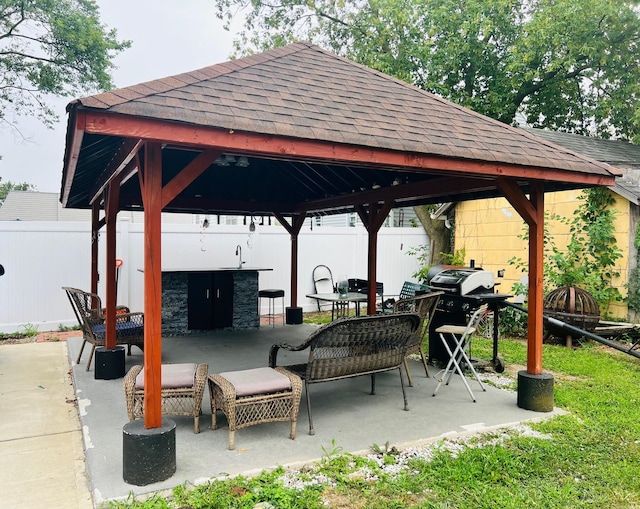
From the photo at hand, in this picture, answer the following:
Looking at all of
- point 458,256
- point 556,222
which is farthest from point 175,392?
point 458,256

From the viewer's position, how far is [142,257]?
8609 mm

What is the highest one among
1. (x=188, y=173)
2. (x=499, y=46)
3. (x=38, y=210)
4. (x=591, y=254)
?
(x=499, y=46)

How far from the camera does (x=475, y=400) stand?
14.4 feet

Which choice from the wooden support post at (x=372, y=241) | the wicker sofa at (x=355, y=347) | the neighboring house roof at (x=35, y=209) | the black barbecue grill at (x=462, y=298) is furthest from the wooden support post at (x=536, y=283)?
the neighboring house roof at (x=35, y=209)

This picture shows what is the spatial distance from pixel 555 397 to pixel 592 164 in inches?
89.2

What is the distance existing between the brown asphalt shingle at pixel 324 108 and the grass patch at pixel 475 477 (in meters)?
2.15

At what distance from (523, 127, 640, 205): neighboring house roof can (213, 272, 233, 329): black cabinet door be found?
265 inches

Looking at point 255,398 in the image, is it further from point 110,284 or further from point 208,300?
point 208,300

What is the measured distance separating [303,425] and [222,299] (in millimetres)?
4479

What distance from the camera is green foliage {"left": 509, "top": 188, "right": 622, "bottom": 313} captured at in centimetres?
776

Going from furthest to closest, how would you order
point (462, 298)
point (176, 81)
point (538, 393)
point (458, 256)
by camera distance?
point (458, 256) → point (462, 298) → point (538, 393) → point (176, 81)

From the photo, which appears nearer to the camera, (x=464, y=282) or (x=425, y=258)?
(x=464, y=282)

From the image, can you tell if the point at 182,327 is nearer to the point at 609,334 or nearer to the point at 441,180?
the point at 441,180

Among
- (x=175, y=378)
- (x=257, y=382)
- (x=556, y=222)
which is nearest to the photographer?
(x=257, y=382)
